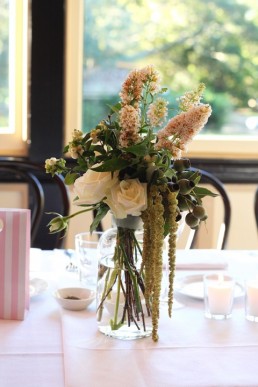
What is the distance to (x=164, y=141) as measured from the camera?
1146 mm

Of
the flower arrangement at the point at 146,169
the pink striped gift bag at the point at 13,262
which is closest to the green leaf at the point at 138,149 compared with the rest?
the flower arrangement at the point at 146,169

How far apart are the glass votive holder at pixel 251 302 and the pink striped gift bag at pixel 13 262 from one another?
1.47 feet

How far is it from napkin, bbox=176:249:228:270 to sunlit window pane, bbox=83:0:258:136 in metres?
1.21

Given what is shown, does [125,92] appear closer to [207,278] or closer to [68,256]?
[207,278]

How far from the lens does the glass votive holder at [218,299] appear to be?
4.37 ft

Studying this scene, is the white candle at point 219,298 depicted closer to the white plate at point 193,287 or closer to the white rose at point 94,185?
the white plate at point 193,287

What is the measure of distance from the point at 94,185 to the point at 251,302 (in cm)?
44

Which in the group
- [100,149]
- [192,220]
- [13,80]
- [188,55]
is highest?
[188,55]

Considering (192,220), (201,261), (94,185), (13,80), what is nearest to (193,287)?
(201,261)

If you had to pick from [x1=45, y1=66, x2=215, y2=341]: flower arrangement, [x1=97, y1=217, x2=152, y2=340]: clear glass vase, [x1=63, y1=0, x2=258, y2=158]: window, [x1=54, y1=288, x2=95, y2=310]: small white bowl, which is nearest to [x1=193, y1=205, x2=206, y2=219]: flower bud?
[x1=45, y1=66, x2=215, y2=341]: flower arrangement

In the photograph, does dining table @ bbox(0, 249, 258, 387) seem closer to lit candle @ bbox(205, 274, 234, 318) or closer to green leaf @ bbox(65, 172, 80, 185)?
lit candle @ bbox(205, 274, 234, 318)

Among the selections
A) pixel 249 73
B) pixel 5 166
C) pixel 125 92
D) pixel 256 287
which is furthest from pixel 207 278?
pixel 249 73

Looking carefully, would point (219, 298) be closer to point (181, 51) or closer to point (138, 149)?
point (138, 149)

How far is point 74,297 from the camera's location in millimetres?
1392
